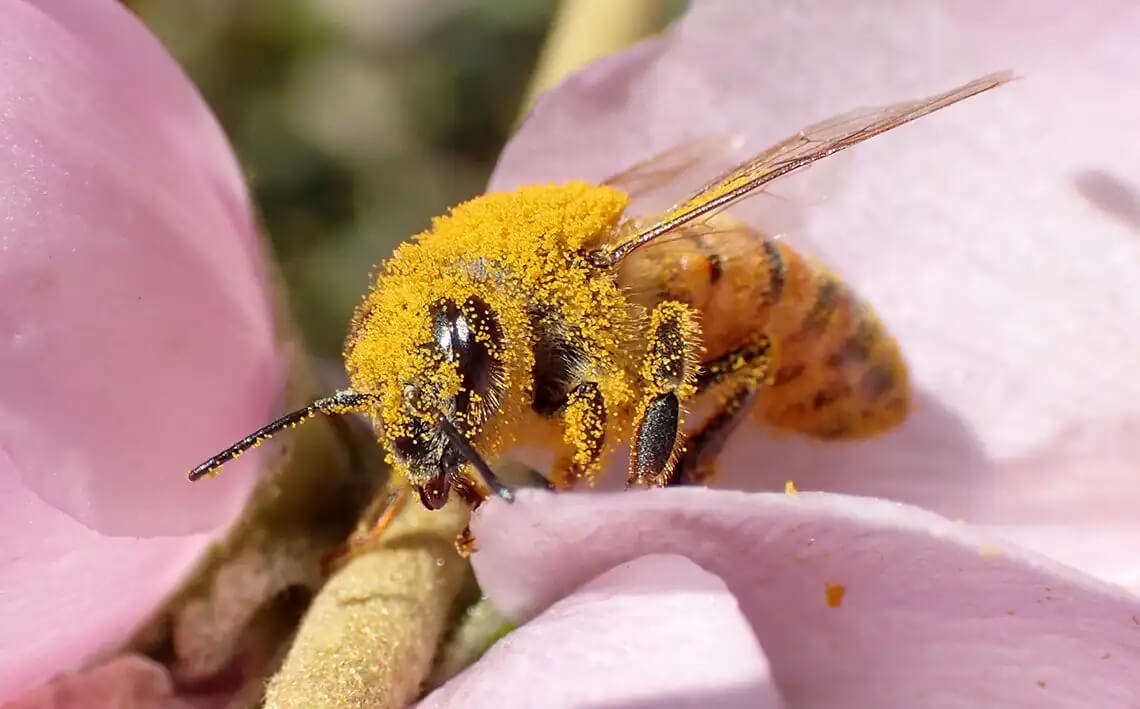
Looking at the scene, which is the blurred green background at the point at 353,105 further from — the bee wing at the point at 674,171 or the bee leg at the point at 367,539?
the bee leg at the point at 367,539

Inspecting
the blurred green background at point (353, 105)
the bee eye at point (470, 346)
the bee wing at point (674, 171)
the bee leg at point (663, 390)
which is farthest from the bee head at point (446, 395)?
the blurred green background at point (353, 105)

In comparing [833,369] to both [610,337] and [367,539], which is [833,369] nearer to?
[610,337]

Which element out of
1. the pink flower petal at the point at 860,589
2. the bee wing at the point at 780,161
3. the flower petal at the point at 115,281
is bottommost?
the pink flower petal at the point at 860,589

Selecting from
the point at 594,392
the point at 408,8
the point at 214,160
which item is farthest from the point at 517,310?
the point at 408,8

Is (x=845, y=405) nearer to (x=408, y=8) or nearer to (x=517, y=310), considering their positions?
(x=517, y=310)

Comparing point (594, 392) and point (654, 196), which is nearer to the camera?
point (594, 392)

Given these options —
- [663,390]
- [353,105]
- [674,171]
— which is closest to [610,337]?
[663,390]
